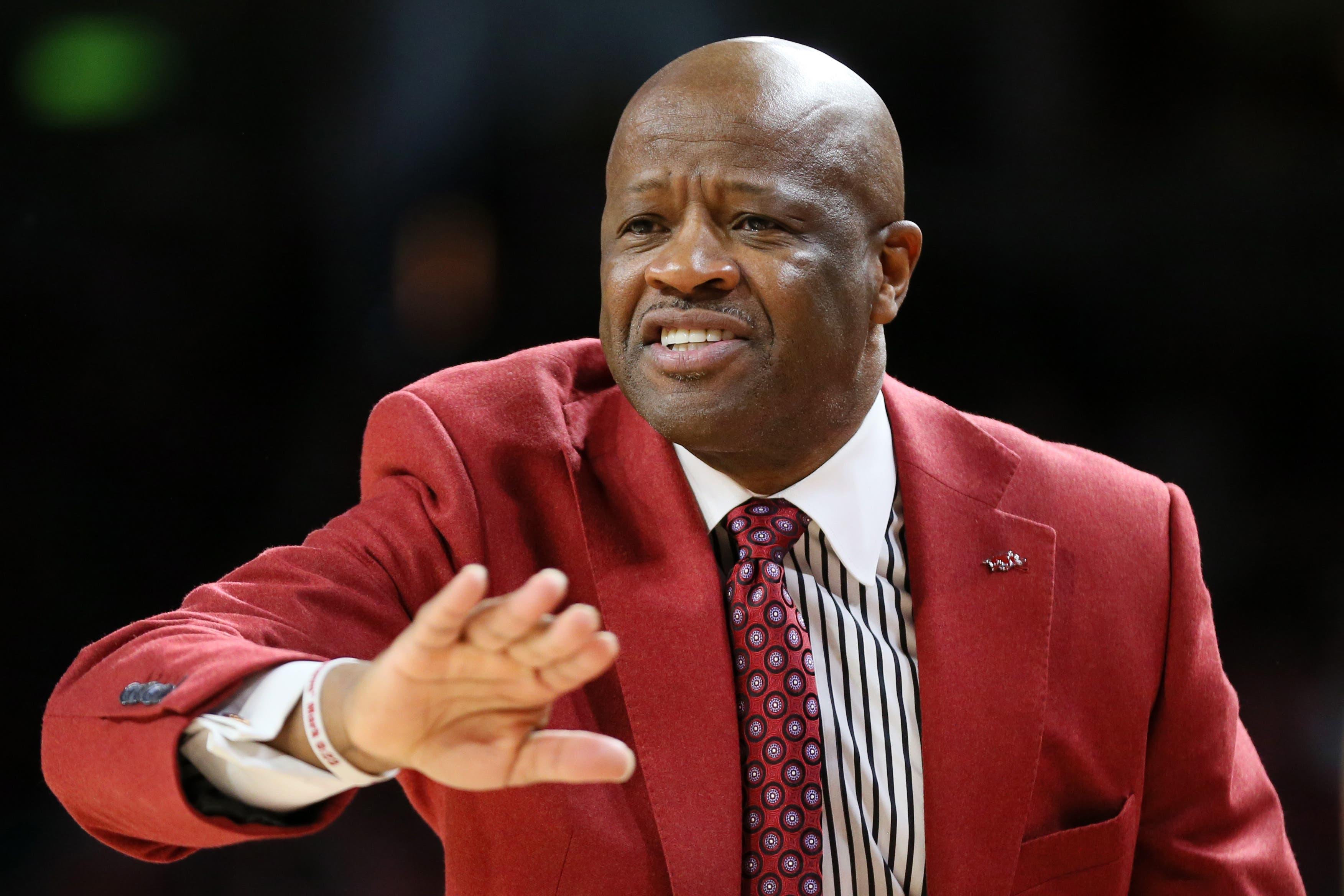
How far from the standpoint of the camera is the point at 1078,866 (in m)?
1.86

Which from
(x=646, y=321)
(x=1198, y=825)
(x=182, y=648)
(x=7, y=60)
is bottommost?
(x=1198, y=825)

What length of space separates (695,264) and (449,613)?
2.31 ft

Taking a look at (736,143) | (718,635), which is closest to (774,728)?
(718,635)

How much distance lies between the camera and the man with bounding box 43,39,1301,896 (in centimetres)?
171

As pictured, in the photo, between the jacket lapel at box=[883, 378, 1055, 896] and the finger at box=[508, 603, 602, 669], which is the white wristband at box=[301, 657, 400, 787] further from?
the jacket lapel at box=[883, 378, 1055, 896]

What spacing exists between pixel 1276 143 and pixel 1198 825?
1.45 m

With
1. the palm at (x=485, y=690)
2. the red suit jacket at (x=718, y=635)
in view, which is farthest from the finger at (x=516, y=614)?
the red suit jacket at (x=718, y=635)

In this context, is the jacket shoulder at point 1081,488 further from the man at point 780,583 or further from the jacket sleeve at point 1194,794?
the jacket sleeve at point 1194,794

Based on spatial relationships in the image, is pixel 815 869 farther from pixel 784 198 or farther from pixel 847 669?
pixel 784 198

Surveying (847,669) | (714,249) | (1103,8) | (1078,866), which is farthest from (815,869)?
(1103,8)

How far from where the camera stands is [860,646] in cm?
187

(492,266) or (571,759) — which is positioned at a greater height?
(492,266)

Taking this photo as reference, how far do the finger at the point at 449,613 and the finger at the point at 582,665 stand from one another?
0.09m

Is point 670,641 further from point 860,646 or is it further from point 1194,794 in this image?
point 1194,794
